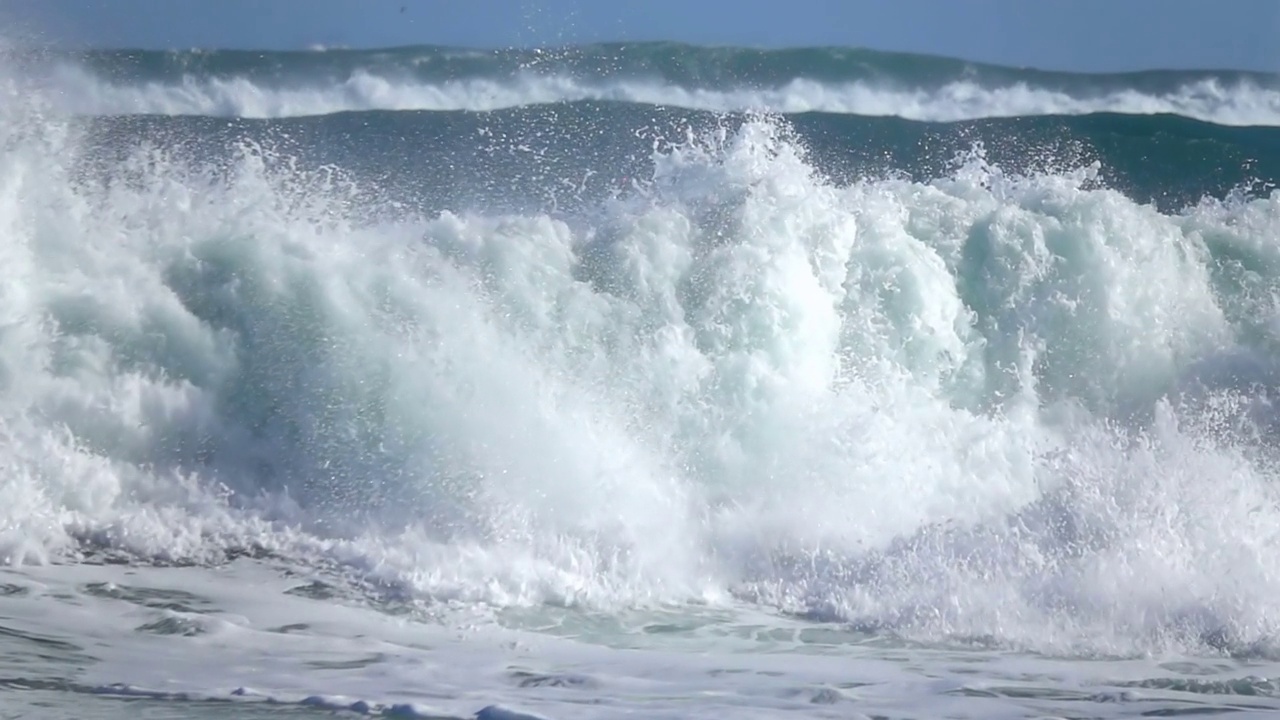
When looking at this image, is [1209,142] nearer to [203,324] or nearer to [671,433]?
[671,433]

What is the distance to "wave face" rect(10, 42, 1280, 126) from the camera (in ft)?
27.0

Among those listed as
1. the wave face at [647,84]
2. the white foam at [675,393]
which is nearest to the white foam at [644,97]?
the wave face at [647,84]

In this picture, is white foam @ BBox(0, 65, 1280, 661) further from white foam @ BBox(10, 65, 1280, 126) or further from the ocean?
white foam @ BBox(10, 65, 1280, 126)

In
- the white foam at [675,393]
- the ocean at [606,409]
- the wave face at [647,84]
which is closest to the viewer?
the ocean at [606,409]

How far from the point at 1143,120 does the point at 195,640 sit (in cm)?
800

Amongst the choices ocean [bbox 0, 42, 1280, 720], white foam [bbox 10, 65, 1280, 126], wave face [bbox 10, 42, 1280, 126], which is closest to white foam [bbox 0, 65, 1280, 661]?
ocean [bbox 0, 42, 1280, 720]

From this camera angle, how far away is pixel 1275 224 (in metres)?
7.67

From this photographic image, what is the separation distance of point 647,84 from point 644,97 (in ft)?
0.46

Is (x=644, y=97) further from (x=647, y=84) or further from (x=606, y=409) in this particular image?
(x=606, y=409)

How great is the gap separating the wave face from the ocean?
0.05 m

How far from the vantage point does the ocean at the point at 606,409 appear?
4375mm

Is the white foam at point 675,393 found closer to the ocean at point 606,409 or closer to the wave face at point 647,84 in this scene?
the ocean at point 606,409

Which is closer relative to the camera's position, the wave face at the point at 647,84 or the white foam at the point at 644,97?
the white foam at the point at 644,97

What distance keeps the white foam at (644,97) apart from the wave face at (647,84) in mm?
10
